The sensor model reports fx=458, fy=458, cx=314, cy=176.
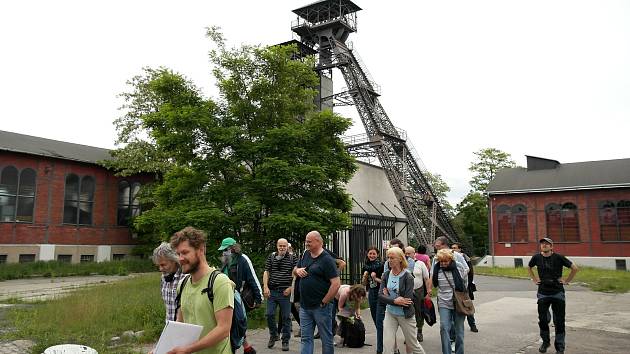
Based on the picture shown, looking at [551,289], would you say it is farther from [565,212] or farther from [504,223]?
[504,223]

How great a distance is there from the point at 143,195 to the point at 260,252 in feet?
69.6

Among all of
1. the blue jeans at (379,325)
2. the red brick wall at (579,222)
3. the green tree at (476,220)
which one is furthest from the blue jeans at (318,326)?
the green tree at (476,220)

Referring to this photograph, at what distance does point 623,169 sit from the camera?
35.7 m

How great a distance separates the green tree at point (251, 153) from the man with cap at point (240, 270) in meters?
4.03

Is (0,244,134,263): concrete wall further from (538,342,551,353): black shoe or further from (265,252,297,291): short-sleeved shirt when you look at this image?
(538,342,551,353): black shoe

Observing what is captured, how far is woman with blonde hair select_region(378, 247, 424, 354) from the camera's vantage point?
252 inches

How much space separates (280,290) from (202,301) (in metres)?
5.12

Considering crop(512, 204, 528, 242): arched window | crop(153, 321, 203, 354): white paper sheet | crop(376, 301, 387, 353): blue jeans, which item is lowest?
crop(376, 301, 387, 353): blue jeans

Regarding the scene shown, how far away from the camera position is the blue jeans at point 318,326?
607 cm

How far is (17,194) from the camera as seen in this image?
93.6 feet

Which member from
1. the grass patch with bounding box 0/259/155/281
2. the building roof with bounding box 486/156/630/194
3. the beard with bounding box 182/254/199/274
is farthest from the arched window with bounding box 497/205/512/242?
the beard with bounding box 182/254/199/274

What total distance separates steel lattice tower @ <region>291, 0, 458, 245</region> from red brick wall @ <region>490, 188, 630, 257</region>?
5861 mm

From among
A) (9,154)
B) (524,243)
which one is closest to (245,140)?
(9,154)

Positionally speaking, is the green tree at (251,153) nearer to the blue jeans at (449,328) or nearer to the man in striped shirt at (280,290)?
the man in striped shirt at (280,290)
